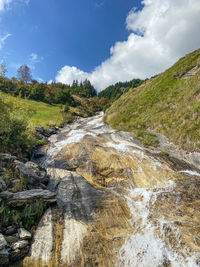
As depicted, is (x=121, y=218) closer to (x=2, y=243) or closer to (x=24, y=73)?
(x=2, y=243)

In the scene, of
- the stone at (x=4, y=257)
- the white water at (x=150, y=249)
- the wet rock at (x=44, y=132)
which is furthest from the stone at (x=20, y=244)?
the wet rock at (x=44, y=132)

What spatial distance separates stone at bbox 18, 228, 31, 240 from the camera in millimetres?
5180

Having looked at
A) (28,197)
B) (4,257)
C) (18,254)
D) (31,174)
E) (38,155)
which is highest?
(38,155)

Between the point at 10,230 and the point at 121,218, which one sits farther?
the point at 121,218

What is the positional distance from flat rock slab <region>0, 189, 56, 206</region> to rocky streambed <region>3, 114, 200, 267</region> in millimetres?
580

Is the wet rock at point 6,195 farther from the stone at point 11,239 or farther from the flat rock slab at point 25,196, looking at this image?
the stone at point 11,239

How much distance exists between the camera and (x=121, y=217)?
6.91 m

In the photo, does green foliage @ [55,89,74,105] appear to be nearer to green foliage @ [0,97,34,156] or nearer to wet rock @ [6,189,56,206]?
green foliage @ [0,97,34,156]

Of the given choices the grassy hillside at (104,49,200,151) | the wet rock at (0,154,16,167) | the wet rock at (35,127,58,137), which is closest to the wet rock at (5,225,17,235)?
the wet rock at (0,154,16,167)

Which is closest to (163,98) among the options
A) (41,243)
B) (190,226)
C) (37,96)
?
(190,226)

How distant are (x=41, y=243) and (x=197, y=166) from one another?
1310cm

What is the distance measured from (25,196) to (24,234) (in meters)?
1.80

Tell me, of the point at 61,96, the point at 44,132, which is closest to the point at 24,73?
the point at 61,96

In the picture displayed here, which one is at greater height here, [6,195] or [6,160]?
[6,160]
